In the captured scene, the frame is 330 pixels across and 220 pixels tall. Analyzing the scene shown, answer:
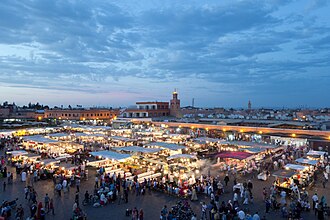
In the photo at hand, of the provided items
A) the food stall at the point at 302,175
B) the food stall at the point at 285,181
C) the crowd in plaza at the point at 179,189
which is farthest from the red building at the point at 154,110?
the food stall at the point at 285,181

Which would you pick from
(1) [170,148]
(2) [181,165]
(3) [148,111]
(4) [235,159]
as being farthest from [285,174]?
(3) [148,111]

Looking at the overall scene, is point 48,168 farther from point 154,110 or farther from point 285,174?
point 154,110

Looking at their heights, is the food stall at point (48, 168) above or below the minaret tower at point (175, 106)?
below

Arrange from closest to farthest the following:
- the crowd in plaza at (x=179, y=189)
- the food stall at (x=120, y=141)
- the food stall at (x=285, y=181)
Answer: the crowd in plaza at (x=179, y=189) → the food stall at (x=285, y=181) → the food stall at (x=120, y=141)

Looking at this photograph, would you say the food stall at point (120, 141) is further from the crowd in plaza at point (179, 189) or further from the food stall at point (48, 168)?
the food stall at point (48, 168)

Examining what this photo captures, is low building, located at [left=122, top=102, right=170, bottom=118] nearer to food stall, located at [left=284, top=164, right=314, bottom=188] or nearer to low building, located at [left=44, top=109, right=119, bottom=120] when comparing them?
low building, located at [left=44, top=109, right=119, bottom=120]

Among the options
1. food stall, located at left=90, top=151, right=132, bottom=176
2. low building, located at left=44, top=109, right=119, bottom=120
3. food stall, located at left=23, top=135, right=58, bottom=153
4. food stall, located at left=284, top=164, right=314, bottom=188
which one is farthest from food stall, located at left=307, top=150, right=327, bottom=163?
low building, located at left=44, top=109, right=119, bottom=120

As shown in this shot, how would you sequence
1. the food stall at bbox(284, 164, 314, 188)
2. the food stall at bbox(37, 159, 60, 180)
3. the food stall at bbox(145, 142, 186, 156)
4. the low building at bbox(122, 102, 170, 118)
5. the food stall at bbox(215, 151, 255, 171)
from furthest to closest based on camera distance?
1. the low building at bbox(122, 102, 170, 118)
2. the food stall at bbox(145, 142, 186, 156)
3. the food stall at bbox(215, 151, 255, 171)
4. the food stall at bbox(37, 159, 60, 180)
5. the food stall at bbox(284, 164, 314, 188)

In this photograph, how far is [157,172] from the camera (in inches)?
580

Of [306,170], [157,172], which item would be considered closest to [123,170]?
[157,172]

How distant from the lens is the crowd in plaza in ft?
29.6

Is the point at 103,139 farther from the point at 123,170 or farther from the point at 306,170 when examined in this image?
the point at 306,170

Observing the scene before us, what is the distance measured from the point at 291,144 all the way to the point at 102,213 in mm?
18055

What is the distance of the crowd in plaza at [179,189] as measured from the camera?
9.02 m
